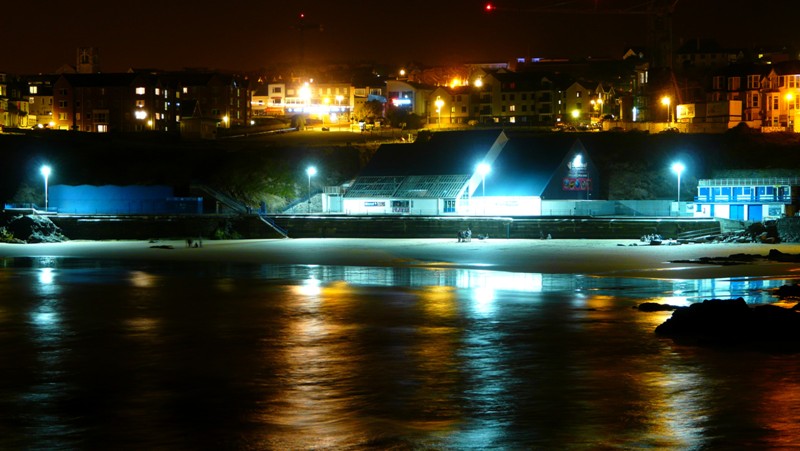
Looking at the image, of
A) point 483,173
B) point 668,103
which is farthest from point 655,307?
point 668,103

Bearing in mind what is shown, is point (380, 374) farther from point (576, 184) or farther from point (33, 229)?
point (576, 184)

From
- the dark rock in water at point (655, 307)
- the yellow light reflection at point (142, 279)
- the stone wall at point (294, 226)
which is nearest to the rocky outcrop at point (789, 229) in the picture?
the stone wall at point (294, 226)

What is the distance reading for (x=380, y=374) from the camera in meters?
17.2

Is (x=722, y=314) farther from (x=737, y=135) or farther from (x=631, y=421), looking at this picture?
(x=737, y=135)

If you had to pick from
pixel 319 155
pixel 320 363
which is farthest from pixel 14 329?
pixel 319 155

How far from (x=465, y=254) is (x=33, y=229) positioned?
92.5 feet

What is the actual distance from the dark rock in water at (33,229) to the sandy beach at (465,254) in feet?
4.40

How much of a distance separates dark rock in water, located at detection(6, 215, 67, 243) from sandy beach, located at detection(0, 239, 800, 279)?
134cm

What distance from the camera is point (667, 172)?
246 ft

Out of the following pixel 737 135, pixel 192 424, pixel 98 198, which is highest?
pixel 737 135

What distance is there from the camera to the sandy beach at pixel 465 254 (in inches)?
1463

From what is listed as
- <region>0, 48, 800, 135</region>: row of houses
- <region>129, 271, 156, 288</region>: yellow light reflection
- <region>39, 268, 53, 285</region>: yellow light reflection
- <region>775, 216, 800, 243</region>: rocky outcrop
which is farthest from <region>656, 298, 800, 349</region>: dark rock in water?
<region>0, 48, 800, 135</region>: row of houses

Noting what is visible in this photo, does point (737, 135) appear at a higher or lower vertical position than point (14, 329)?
higher

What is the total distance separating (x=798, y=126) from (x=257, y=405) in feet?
281
